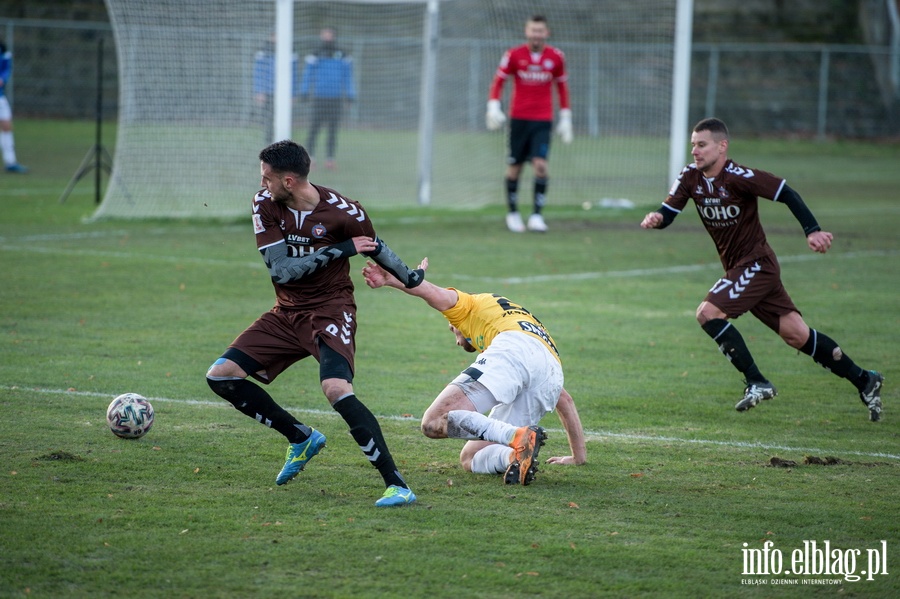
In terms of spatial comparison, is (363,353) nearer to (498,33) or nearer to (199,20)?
(199,20)

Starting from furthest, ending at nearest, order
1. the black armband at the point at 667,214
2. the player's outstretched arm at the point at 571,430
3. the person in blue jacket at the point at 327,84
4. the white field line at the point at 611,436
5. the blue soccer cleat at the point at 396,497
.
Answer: the person in blue jacket at the point at 327,84 < the black armband at the point at 667,214 < the white field line at the point at 611,436 < the player's outstretched arm at the point at 571,430 < the blue soccer cleat at the point at 396,497

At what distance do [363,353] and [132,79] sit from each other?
937cm

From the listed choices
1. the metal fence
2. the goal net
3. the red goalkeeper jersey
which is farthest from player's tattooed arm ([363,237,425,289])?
the metal fence

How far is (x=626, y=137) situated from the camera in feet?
74.6

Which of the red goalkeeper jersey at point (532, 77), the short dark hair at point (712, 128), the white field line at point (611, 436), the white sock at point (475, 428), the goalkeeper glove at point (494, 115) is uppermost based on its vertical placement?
the red goalkeeper jersey at point (532, 77)

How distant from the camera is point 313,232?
564cm

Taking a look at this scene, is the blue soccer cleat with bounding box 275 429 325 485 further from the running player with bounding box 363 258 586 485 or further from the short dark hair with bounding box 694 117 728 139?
the short dark hair with bounding box 694 117 728 139

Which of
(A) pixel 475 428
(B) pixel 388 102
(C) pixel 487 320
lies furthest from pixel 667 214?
(B) pixel 388 102

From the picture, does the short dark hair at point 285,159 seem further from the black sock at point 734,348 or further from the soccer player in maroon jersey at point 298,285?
the black sock at point 734,348

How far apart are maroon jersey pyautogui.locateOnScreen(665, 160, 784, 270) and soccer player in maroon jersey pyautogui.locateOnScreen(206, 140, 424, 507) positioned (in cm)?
278

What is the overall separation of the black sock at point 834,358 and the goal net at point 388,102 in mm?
10613

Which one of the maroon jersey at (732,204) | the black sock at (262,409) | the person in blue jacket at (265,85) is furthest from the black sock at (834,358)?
the person in blue jacket at (265,85)

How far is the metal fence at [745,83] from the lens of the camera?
108 ft

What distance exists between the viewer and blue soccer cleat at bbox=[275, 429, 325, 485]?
5609 millimetres
